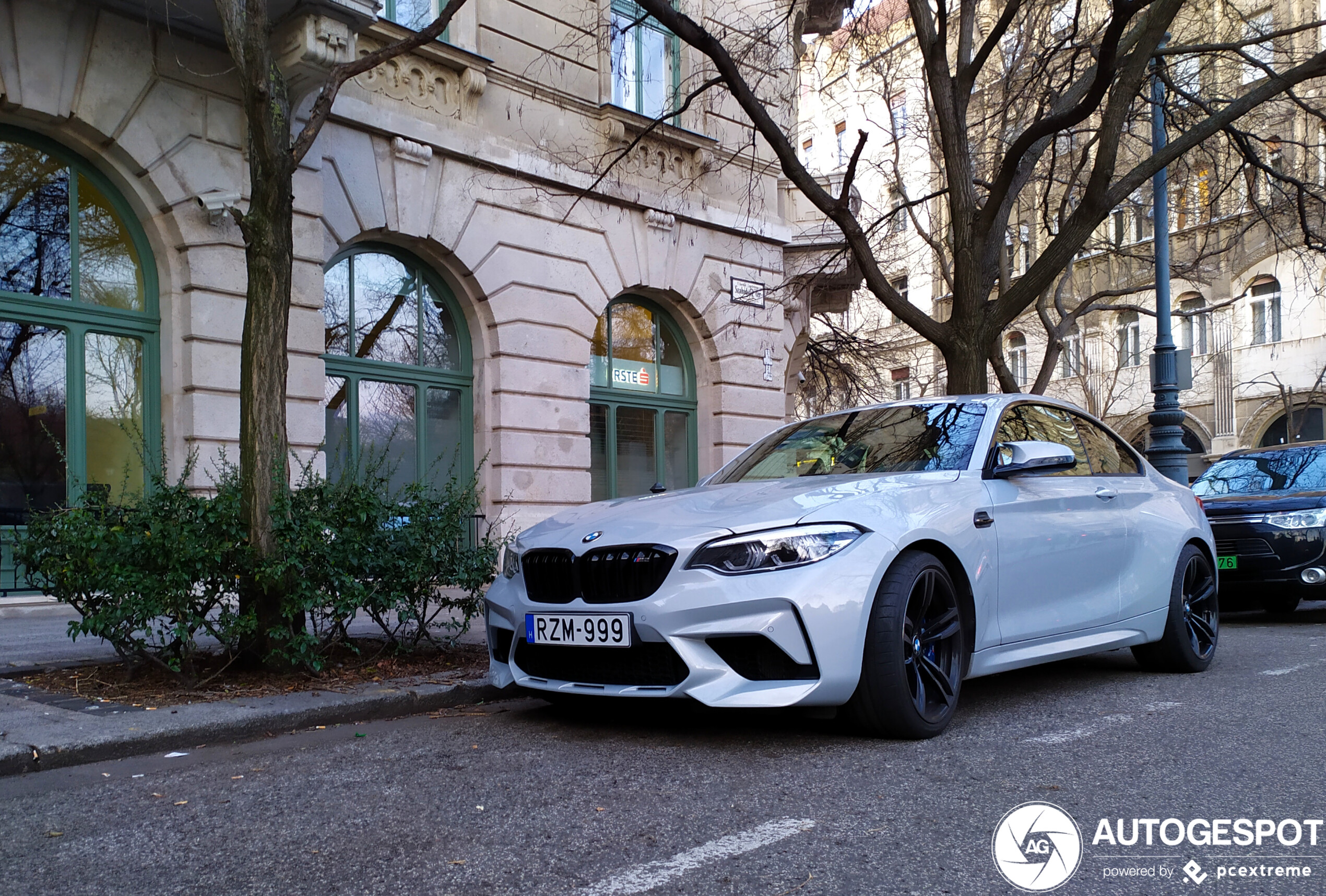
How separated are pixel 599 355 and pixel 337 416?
4.03m

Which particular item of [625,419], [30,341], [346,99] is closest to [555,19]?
[346,99]

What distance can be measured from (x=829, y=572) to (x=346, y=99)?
9002mm

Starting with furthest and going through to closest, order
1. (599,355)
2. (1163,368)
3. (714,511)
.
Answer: (599,355)
(1163,368)
(714,511)

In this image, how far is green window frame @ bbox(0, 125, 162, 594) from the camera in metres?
9.27

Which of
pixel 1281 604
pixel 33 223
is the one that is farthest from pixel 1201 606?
pixel 33 223

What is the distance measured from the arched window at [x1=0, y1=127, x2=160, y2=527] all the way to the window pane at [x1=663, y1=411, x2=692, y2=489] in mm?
7328

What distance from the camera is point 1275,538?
9125 millimetres

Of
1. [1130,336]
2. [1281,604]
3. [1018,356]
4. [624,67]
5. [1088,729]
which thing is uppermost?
[624,67]

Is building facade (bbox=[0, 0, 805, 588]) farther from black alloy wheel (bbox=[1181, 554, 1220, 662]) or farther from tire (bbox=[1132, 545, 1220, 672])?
black alloy wheel (bbox=[1181, 554, 1220, 662])

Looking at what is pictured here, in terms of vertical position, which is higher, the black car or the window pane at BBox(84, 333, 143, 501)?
the window pane at BBox(84, 333, 143, 501)

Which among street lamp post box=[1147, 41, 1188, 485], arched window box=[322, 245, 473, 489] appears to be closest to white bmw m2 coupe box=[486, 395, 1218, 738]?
arched window box=[322, 245, 473, 489]

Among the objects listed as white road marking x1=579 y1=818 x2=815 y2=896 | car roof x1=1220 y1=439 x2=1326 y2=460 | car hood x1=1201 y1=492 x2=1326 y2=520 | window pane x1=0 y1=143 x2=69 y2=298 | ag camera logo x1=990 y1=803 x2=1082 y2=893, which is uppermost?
window pane x1=0 y1=143 x2=69 y2=298

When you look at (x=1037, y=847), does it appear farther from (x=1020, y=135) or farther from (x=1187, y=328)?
(x=1187, y=328)

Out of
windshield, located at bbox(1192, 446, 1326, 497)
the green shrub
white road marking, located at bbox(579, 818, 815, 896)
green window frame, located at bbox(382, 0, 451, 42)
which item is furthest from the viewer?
green window frame, located at bbox(382, 0, 451, 42)
